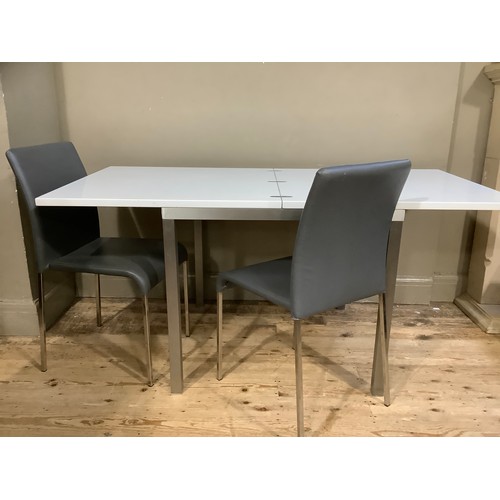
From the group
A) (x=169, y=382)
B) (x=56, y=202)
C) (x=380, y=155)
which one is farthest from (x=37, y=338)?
(x=380, y=155)

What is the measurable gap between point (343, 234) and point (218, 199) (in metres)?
0.40

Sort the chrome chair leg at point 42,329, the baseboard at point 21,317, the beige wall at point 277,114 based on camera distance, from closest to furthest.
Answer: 1. the chrome chair leg at point 42,329
2. the baseboard at point 21,317
3. the beige wall at point 277,114

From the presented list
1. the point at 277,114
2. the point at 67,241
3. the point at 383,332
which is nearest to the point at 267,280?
the point at 383,332

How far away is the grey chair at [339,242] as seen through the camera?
48.3 inches

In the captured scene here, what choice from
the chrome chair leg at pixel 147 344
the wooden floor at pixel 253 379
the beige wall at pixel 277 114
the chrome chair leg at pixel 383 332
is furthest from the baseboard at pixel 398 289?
the chrome chair leg at pixel 383 332

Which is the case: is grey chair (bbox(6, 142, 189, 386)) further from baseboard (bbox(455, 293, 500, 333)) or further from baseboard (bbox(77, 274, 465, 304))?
baseboard (bbox(455, 293, 500, 333))

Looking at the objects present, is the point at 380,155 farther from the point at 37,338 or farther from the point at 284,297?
the point at 37,338

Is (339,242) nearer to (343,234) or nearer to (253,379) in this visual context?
(343,234)

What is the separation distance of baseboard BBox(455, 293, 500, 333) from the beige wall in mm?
400

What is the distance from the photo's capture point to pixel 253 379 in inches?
70.8

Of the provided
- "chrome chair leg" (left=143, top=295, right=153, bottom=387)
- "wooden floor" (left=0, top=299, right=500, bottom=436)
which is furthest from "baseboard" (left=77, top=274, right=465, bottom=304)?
"chrome chair leg" (left=143, top=295, right=153, bottom=387)

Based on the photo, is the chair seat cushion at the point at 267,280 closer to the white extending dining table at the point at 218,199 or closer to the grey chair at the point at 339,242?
the grey chair at the point at 339,242

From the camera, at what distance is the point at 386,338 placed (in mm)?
1648
